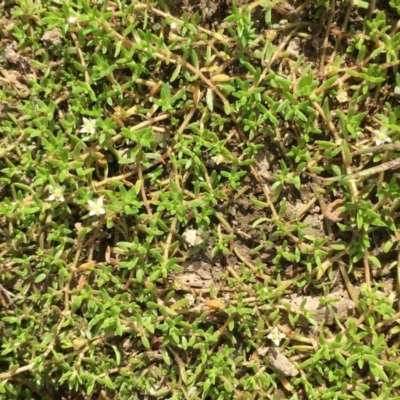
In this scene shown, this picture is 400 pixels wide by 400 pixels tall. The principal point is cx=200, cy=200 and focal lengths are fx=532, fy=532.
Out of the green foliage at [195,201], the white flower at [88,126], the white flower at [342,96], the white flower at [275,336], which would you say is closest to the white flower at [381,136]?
the green foliage at [195,201]

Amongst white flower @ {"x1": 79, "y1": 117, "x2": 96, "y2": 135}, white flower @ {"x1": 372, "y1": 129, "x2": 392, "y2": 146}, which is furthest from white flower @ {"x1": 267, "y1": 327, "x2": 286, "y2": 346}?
white flower @ {"x1": 79, "y1": 117, "x2": 96, "y2": 135}

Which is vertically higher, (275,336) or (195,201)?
(195,201)

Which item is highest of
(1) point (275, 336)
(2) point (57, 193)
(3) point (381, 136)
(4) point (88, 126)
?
(3) point (381, 136)

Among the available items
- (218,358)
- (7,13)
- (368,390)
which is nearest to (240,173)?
(218,358)

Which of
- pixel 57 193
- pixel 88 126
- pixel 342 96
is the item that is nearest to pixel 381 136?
pixel 342 96

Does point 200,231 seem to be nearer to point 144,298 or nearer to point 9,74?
point 144,298

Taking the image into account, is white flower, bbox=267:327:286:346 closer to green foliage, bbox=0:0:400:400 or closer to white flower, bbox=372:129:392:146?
green foliage, bbox=0:0:400:400

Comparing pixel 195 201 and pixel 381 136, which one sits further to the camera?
pixel 195 201

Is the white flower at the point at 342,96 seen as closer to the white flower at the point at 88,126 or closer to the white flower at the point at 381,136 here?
the white flower at the point at 381,136

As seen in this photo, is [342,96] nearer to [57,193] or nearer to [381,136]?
[381,136]

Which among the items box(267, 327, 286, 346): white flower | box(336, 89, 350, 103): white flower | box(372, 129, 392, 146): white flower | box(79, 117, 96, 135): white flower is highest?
box(336, 89, 350, 103): white flower
